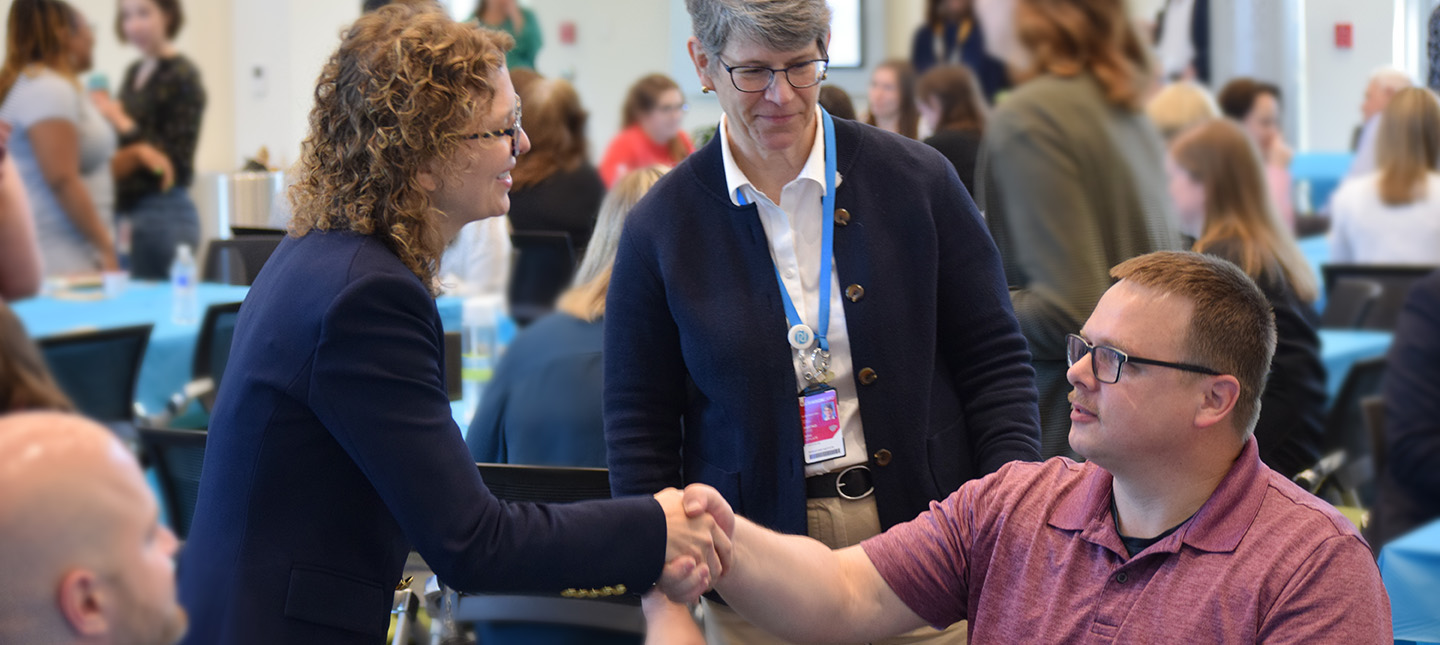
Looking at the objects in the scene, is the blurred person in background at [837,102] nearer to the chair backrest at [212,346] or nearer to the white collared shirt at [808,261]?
the white collared shirt at [808,261]

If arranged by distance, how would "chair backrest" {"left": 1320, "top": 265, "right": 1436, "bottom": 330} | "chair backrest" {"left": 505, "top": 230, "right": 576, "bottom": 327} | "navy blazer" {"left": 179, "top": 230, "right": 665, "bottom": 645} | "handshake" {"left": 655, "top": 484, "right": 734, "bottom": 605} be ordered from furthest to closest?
"chair backrest" {"left": 505, "top": 230, "right": 576, "bottom": 327} < "chair backrest" {"left": 1320, "top": 265, "right": 1436, "bottom": 330} < "handshake" {"left": 655, "top": 484, "right": 734, "bottom": 605} < "navy blazer" {"left": 179, "top": 230, "right": 665, "bottom": 645}

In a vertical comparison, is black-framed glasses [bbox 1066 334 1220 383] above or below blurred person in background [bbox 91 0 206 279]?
below

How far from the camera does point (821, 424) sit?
1.73 meters

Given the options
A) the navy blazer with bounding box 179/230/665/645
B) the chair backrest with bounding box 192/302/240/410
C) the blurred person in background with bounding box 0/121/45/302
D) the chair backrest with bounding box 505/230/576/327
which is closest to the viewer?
the navy blazer with bounding box 179/230/665/645

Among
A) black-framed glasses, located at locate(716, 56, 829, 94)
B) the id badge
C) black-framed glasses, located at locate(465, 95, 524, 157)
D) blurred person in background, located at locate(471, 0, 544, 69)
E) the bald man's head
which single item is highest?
blurred person in background, located at locate(471, 0, 544, 69)

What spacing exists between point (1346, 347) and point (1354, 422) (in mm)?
640

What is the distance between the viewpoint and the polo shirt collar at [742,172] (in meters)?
1.76

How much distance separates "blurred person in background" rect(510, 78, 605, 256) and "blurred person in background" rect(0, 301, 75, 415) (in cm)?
348

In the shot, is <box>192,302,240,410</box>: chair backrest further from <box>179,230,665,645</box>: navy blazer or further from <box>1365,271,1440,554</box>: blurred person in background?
<box>1365,271,1440,554</box>: blurred person in background

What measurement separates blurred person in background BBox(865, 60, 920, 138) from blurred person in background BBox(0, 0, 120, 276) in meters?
2.72

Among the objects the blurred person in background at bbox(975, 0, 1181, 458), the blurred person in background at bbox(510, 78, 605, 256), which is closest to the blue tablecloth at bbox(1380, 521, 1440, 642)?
the blurred person in background at bbox(975, 0, 1181, 458)

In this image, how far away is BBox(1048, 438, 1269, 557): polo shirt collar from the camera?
1433mm

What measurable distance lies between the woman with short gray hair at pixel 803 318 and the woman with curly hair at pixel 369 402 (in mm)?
263

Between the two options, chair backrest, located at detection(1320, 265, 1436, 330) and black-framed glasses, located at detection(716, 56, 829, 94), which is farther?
chair backrest, located at detection(1320, 265, 1436, 330)
